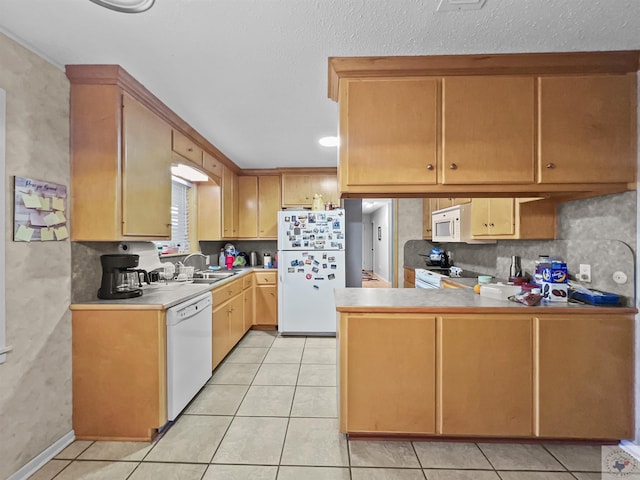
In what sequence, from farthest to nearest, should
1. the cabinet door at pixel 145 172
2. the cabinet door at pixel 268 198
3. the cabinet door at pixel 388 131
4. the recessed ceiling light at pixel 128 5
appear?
1. the cabinet door at pixel 268 198
2. the cabinet door at pixel 145 172
3. the cabinet door at pixel 388 131
4. the recessed ceiling light at pixel 128 5

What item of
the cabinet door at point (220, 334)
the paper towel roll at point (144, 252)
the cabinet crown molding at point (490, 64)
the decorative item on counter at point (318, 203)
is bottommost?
the cabinet door at point (220, 334)

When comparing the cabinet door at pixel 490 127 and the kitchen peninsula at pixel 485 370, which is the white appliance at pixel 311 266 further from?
the cabinet door at pixel 490 127

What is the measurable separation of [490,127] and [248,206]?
335 cm

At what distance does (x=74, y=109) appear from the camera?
1.87 m

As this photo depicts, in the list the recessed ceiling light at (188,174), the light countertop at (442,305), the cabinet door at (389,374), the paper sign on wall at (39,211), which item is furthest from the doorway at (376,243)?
the paper sign on wall at (39,211)

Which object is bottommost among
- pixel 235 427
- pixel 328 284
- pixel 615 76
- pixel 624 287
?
pixel 235 427

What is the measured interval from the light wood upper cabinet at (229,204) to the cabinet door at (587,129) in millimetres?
3264

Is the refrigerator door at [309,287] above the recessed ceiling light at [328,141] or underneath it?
underneath

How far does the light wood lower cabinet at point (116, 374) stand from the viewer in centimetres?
188

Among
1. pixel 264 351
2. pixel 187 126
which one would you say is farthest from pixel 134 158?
pixel 264 351

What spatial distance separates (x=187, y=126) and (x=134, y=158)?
0.80 meters

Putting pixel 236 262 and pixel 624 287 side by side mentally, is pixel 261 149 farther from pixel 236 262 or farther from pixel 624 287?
pixel 624 287

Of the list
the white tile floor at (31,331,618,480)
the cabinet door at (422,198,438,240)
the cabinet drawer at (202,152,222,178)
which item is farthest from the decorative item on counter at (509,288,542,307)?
the cabinet drawer at (202,152,222,178)

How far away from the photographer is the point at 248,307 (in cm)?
393
